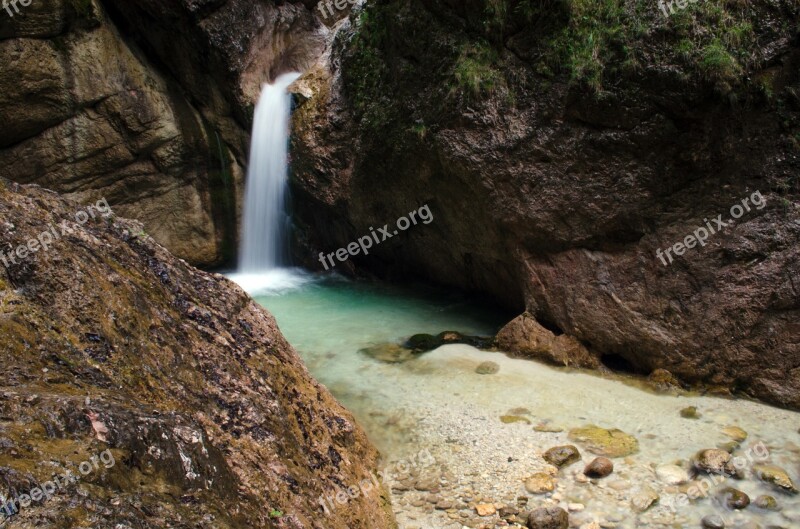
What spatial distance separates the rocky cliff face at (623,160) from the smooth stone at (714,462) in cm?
169

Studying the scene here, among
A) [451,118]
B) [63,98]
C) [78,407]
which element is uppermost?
[63,98]

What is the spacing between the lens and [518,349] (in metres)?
7.57

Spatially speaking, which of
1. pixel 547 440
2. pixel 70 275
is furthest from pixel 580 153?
pixel 70 275

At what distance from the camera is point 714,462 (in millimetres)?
4891

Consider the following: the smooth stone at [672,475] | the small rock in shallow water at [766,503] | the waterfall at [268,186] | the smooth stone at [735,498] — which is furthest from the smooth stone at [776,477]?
the waterfall at [268,186]

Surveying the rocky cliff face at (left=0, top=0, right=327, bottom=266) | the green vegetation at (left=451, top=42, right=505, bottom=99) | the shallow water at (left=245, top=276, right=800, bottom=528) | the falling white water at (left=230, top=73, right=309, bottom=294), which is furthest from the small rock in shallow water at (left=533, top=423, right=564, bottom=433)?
the rocky cliff face at (left=0, top=0, right=327, bottom=266)

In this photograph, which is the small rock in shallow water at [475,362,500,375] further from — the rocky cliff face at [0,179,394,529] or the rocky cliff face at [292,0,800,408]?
the rocky cliff face at [0,179,394,529]

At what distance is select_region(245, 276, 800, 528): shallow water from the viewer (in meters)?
4.51

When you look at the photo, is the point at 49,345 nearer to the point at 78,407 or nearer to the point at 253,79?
the point at 78,407

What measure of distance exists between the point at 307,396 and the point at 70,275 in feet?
6.16

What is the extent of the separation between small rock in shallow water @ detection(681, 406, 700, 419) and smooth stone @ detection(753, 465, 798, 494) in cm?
93

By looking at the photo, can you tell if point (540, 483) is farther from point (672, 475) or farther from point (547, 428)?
point (672, 475)

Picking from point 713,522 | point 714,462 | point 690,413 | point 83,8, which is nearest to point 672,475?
point 714,462

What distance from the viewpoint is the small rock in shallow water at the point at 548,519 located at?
419cm
